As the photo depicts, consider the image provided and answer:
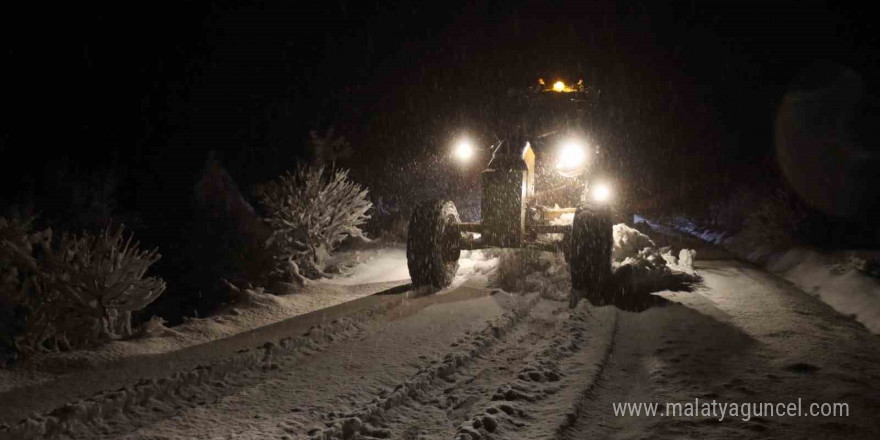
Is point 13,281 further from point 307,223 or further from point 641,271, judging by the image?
point 641,271

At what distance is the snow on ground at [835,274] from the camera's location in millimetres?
6832

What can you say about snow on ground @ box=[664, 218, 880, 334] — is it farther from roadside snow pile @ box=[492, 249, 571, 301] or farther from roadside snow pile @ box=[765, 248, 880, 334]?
roadside snow pile @ box=[492, 249, 571, 301]

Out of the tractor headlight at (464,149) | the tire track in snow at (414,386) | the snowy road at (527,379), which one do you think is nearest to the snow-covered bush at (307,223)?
the tractor headlight at (464,149)

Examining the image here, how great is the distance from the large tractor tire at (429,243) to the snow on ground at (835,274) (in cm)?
507

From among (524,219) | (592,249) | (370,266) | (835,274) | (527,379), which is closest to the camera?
(527,379)

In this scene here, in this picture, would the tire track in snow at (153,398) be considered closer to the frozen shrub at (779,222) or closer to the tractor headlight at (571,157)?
the tractor headlight at (571,157)

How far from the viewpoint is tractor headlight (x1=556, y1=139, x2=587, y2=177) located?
9.34m

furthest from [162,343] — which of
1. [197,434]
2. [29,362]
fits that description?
[197,434]

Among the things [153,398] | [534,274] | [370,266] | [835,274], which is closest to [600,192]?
[534,274]

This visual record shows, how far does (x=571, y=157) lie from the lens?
9430 mm

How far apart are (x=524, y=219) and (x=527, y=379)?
12.8ft

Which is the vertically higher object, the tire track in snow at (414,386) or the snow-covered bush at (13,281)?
the snow-covered bush at (13,281)

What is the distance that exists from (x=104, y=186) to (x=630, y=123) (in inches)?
1323

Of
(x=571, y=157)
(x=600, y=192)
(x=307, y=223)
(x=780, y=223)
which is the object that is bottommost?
(x=307, y=223)
